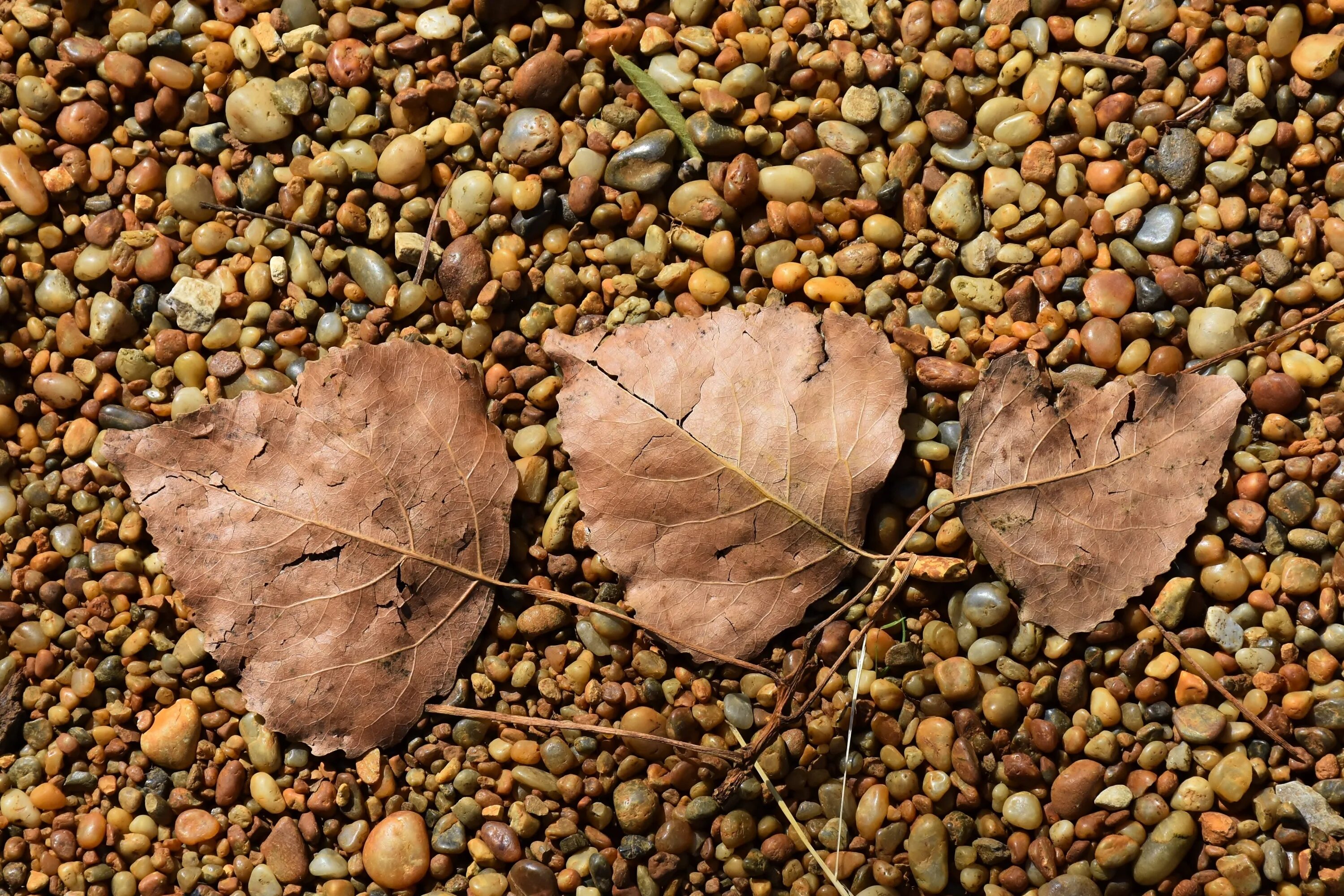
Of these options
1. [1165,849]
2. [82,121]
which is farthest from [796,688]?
[82,121]

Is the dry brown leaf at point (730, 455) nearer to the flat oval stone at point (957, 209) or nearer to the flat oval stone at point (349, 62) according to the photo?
the flat oval stone at point (957, 209)

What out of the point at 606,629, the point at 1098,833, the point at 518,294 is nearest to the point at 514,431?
the point at 518,294

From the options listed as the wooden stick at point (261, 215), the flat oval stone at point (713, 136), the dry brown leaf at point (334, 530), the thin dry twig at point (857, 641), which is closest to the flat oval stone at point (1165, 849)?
the thin dry twig at point (857, 641)

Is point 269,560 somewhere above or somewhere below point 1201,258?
below

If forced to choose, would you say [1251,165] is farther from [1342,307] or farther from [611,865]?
[611,865]

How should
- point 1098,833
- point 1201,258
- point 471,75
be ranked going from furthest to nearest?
point 471,75
point 1201,258
point 1098,833

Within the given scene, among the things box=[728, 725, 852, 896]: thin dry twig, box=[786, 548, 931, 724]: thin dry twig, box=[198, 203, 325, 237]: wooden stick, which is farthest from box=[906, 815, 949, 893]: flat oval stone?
box=[198, 203, 325, 237]: wooden stick
